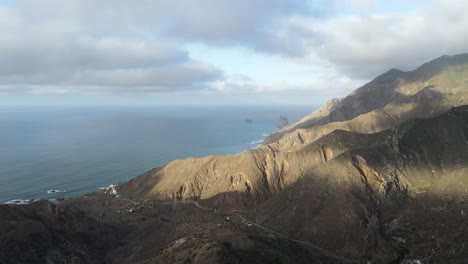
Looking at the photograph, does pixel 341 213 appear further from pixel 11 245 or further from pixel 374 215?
pixel 11 245

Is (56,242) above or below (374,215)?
above

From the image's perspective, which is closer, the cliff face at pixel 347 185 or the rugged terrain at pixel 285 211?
the rugged terrain at pixel 285 211

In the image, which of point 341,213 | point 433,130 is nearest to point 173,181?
point 341,213

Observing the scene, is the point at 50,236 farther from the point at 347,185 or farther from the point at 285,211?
the point at 347,185

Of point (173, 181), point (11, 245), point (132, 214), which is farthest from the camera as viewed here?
point (173, 181)

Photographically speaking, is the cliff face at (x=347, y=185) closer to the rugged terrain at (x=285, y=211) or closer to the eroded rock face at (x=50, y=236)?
the rugged terrain at (x=285, y=211)

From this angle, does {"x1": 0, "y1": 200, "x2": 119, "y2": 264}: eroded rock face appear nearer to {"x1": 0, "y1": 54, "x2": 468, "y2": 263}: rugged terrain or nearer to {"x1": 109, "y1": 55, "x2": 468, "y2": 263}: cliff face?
{"x1": 0, "y1": 54, "x2": 468, "y2": 263}: rugged terrain

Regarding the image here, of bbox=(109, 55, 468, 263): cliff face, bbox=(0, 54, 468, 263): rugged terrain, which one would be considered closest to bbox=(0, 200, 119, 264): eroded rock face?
bbox=(0, 54, 468, 263): rugged terrain

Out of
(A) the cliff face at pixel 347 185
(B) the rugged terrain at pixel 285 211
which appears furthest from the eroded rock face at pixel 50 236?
(A) the cliff face at pixel 347 185
